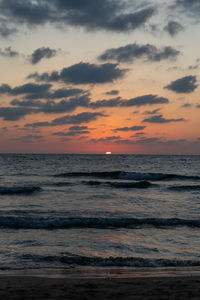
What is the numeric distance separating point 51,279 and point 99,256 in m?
2.68

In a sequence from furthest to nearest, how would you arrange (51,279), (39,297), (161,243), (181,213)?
(181,213), (161,243), (51,279), (39,297)

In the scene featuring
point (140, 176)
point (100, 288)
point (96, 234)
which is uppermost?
point (100, 288)

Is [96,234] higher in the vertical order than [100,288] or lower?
lower

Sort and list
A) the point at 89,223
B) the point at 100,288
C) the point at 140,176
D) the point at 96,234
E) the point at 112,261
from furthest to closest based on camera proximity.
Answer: the point at 140,176, the point at 89,223, the point at 96,234, the point at 112,261, the point at 100,288

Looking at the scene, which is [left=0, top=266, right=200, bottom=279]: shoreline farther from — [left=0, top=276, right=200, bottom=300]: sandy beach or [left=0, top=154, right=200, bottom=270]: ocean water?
[left=0, top=276, right=200, bottom=300]: sandy beach

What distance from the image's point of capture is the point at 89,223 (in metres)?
15.7

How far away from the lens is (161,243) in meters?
12.4

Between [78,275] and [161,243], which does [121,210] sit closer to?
[161,243]

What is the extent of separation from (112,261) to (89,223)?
551 centimetres

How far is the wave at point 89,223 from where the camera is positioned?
15055mm

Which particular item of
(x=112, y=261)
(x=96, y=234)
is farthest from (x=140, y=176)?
(x=112, y=261)

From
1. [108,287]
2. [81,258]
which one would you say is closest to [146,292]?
[108,287]

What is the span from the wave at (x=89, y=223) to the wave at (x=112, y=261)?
447 cm

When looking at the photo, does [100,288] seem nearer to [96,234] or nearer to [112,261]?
[112,261]
